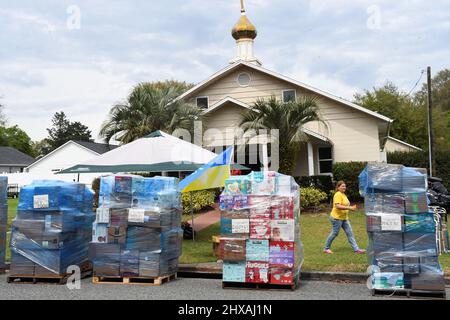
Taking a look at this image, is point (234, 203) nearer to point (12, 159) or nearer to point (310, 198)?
point (310, 198)

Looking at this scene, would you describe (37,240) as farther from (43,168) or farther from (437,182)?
(43,168)

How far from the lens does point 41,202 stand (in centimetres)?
850

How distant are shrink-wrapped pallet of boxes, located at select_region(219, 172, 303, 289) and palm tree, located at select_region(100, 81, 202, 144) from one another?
478 inches

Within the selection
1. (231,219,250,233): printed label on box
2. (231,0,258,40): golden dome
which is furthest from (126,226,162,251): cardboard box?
(231,0,258,40): golden dome

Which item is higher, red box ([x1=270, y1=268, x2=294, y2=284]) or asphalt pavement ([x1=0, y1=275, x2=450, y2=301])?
red box ([x1=270, y1=268, x2=294, y2=284])

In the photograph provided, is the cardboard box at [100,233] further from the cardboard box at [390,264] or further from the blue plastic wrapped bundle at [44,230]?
the cardboard box at [390,264]

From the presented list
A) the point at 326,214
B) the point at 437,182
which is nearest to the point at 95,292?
the point at 437,182

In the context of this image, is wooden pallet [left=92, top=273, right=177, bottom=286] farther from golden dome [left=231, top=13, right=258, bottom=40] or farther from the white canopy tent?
golden dome [left=231, top=13, right=258, bottom=40]

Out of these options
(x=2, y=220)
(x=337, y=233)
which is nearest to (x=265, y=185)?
(x=337, y=233)

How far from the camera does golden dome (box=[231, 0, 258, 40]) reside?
95.4ft

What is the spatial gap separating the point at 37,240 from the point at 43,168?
115 ft

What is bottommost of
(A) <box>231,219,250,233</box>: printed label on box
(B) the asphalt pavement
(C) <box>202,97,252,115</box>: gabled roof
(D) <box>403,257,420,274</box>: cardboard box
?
(B) the asphalt pavement

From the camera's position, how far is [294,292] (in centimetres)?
757

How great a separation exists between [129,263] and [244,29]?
76.1ft
